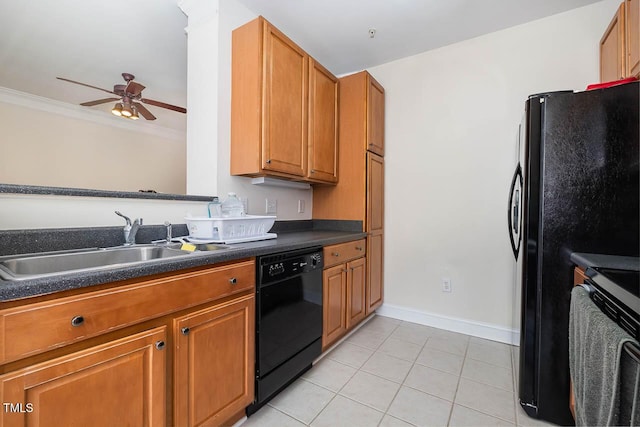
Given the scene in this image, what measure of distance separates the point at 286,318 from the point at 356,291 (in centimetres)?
88

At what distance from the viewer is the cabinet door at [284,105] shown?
1.77m

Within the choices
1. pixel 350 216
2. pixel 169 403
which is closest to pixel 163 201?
pixel 169 403

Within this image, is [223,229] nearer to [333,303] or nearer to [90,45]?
[333,303]

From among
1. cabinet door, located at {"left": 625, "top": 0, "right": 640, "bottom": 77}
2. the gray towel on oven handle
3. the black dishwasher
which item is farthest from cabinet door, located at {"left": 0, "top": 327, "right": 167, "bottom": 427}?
cabinet door, located at {"left": 625, "top": 0, "right": 640, "bottom": 77}

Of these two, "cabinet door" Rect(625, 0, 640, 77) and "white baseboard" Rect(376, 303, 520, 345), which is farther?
"white baseboard" Rect(376, 303, 520, 345)

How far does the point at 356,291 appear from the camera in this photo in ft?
7.29

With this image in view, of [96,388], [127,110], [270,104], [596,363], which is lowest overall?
[96,388]

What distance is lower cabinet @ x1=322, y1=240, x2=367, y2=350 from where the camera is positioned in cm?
185

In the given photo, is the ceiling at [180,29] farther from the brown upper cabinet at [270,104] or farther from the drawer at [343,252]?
the drawer at [343,252]

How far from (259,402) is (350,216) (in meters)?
1.57

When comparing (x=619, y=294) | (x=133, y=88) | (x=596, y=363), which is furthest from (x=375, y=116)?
(x=133, y=88)

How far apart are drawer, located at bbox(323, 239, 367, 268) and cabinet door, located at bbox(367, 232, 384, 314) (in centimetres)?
13

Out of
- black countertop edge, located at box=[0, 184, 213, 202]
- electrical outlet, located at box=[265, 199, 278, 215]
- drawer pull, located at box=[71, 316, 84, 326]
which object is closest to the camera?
drawer pull, located at box=[71, 316, 84, 326]

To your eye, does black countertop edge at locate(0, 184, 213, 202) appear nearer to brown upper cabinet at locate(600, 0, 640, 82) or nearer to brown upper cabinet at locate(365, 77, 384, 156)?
brown upper cabinet at locate(365, 77, 384, 156)
